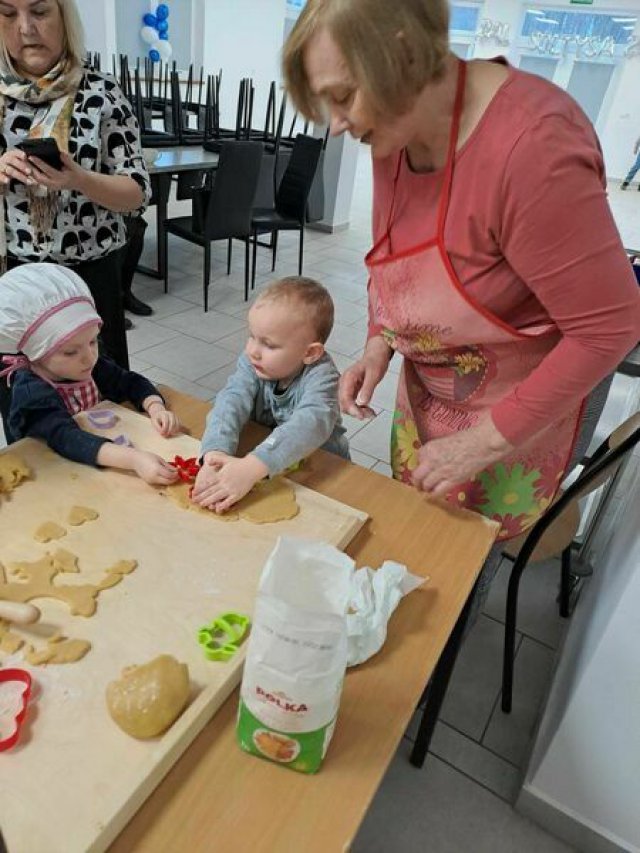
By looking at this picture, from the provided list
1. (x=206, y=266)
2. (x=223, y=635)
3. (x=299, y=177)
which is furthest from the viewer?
(x=299, y=177)

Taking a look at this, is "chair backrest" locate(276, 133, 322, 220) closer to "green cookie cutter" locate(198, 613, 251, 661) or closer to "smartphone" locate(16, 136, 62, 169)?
"smartphone" locate(16, 136, 62, 169)

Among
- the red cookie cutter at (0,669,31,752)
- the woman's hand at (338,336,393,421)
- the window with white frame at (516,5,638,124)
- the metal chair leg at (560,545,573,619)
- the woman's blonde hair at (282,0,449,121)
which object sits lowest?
the metal chair leg at (560,545,573,619)

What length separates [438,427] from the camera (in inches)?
45.1

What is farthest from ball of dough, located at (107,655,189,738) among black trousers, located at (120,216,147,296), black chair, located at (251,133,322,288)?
black chair, located at (251,133,322,288)

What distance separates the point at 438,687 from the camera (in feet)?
4.02

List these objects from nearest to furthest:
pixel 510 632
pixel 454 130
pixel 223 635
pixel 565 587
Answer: pixel 223 635 < pixel 454 130 < pixel 510 632 < pixel 565 587

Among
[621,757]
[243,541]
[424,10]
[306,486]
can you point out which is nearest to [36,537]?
[243,541]

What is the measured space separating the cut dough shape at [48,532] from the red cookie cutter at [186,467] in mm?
209

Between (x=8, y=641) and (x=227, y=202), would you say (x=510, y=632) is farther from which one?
(x=227, y=202)

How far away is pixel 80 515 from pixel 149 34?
27.6ft

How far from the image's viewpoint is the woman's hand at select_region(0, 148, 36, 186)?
4.27ft

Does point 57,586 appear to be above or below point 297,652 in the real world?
below

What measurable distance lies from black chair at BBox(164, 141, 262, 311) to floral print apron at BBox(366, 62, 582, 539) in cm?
264

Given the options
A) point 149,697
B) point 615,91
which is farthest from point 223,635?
point 615,91
